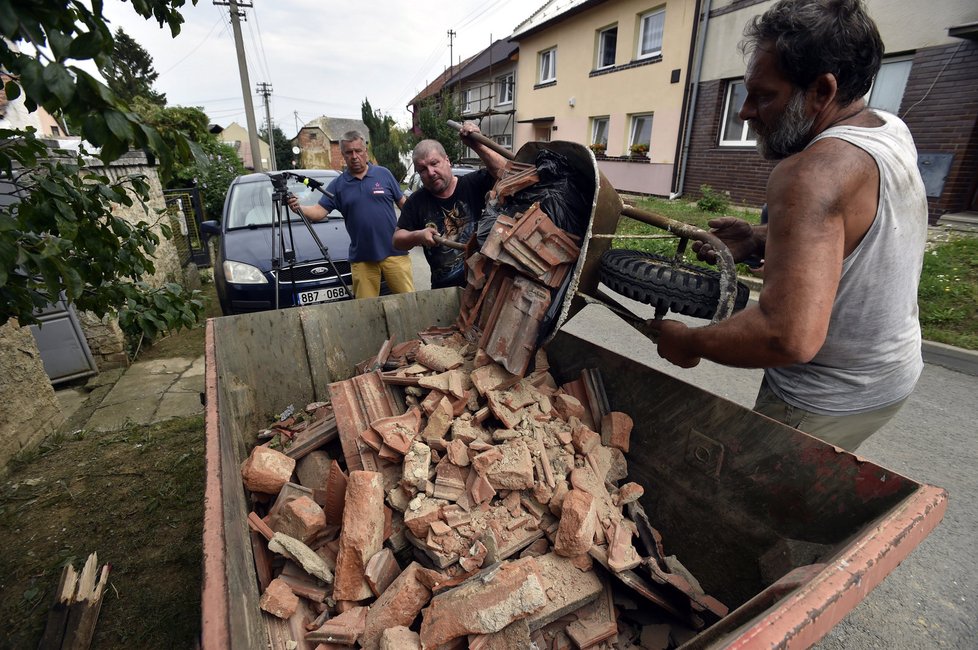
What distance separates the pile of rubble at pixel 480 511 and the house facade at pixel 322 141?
53.9 m

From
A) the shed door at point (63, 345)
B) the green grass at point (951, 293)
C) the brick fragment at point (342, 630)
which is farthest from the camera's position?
the green grass at point (951, 293)

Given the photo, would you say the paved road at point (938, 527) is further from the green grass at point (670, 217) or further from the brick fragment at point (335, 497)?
the green grass at point (670, 217)

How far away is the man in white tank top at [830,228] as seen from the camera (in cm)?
130

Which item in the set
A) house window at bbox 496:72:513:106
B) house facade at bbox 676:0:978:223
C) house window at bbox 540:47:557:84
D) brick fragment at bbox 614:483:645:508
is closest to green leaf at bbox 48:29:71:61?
brick fragment at bbox 614:483:645:508

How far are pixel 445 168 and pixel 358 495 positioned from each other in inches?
107

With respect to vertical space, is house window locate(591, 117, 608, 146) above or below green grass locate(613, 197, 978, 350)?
above

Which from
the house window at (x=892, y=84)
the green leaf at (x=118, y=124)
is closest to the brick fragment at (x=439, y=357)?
the green leaf at (x=118, y=124)

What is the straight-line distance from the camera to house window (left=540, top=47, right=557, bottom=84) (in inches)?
698

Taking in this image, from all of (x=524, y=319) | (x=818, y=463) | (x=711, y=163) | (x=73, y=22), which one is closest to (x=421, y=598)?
(x=524, y=319)

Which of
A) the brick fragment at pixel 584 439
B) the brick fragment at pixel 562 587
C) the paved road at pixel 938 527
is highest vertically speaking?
the brick fragment at pixel 584 439

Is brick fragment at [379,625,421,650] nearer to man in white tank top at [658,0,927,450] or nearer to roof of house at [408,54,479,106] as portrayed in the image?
man in white tank top at [658,0,927,450]

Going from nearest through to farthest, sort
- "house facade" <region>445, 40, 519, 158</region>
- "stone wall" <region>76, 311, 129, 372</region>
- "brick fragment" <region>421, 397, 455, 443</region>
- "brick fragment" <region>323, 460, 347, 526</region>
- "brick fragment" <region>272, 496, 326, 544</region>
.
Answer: "brick fragment" <region>272, 496, 326, 544</region>
"brick fragment" <region>323, 460, 347, 526</region>
"brick fragment" <region>421, 397, 455, 443</region>
"stone wall" <region>76, 311, 129, 372</region>
"house facade" <region>445, 40, 519, 158</region>

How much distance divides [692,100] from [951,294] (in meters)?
8.08

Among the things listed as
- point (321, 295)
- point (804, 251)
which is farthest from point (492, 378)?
point (321, 295)
